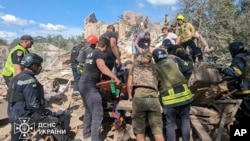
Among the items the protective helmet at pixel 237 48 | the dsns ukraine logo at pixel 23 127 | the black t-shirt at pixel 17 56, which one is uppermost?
the black t-shirt at pixel 17 56

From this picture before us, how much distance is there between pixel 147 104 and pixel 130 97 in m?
0.66

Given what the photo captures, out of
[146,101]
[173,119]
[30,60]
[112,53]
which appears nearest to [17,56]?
[30,60]

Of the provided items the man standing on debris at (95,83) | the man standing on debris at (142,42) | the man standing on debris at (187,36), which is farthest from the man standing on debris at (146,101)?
the man standing on debris at (142,42)

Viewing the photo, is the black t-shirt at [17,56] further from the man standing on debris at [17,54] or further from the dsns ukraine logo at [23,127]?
the dsns ukraine logo at [23,127]

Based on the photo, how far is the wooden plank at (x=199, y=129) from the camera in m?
5.28

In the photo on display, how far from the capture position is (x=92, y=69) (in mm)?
5301

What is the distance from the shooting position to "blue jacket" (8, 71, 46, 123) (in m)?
4.43

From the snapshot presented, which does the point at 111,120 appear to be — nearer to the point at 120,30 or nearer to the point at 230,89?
the point at 230,89

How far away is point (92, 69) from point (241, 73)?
307 cm

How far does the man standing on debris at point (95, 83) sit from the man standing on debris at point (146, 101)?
0.44 meters

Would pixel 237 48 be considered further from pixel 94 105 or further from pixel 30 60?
pixel 30 60

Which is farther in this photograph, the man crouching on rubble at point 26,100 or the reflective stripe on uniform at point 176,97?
the reflective stripe on uniform at point 176,97

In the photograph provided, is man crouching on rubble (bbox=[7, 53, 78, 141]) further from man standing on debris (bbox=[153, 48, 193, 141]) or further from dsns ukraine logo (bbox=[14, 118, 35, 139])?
man standing on debris (bbox=[153, 48, 193, 141])

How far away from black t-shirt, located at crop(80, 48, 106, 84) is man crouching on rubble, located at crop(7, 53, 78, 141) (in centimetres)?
93
